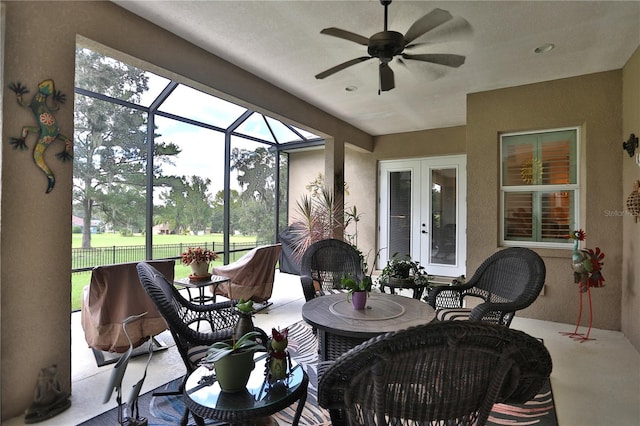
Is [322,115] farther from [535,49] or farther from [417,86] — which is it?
[535,49]

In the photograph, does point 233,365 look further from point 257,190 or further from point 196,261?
point 257,190

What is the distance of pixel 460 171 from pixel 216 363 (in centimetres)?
588

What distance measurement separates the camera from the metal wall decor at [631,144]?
3.26 m

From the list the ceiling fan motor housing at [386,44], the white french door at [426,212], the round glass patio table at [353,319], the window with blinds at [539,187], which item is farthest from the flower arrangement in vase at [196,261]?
the white french door at [426,212]

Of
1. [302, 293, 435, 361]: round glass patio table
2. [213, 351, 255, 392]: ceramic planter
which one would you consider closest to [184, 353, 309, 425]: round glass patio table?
[213, 351, 255, 392]: ceramic planter

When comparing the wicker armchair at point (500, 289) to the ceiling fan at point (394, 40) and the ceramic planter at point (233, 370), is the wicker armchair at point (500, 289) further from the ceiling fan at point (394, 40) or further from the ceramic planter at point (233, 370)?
the ceiling fan at point (394, 40)

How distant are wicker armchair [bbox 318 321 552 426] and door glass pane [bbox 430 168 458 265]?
17.8 ft

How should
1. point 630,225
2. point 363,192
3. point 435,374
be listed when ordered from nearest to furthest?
point 435,374 < point 630,225 < point 363,192

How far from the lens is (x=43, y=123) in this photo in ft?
7.32

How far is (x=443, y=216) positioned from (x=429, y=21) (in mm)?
4731

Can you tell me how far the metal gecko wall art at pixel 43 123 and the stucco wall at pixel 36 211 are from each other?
0.03 m

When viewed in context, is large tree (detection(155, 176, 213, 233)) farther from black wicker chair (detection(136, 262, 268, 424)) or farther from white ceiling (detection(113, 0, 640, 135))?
black wicker chair (detection(136, 262, 268, 424))

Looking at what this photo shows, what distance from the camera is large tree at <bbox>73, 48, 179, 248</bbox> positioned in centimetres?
397

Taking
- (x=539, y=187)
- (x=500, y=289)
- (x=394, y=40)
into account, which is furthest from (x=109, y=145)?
(x=539, y=187)
